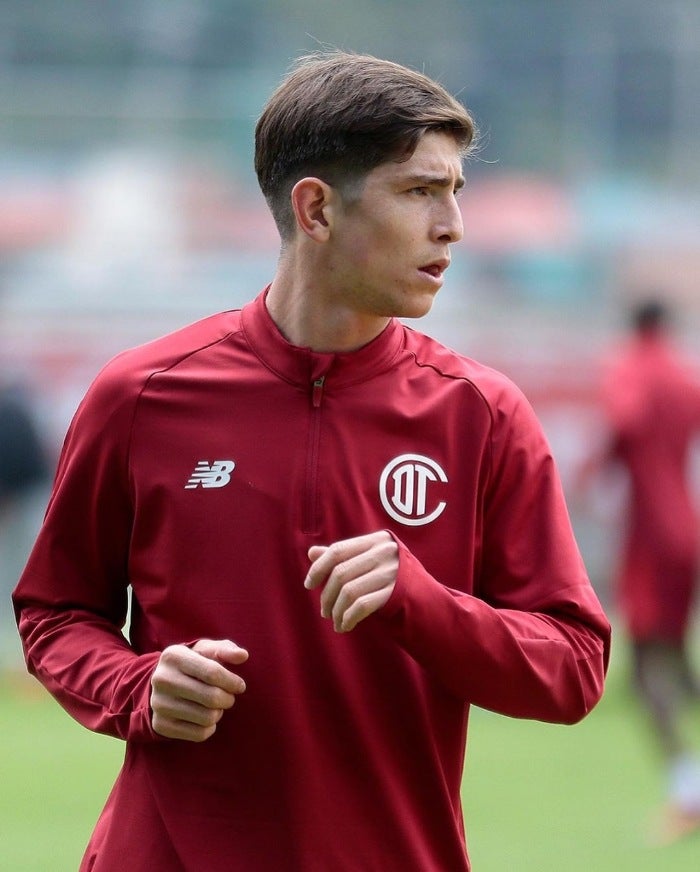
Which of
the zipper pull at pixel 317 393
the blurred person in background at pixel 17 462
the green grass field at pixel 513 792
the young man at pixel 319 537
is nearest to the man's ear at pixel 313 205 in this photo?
the young man at pixel 319 537

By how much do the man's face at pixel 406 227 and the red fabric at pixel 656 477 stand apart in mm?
5548

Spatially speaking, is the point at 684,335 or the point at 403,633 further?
the point at 684,335

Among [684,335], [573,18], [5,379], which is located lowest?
[684,335]

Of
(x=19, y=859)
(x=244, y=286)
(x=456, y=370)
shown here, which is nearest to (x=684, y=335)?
(x=244, y=286)

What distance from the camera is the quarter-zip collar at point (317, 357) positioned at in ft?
8.08

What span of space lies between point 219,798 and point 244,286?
13473 mm

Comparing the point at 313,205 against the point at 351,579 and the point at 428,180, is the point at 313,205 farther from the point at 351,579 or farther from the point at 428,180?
the point at 351,579

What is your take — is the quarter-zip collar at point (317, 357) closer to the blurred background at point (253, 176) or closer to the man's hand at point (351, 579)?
the man's hand at point (351, 579)

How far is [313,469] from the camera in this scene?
2.40 m

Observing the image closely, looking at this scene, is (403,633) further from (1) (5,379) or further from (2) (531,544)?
(1) (5,379)

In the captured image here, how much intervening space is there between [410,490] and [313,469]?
0.15 metres

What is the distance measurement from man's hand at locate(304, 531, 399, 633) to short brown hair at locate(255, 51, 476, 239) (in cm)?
62

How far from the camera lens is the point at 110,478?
2.48 meters

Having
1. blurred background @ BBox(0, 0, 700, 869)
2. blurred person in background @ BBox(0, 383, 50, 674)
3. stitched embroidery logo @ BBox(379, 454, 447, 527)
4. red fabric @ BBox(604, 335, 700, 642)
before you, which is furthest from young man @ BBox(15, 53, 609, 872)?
Answer: blurred background @ BBox(0, 0, 700, 869)
